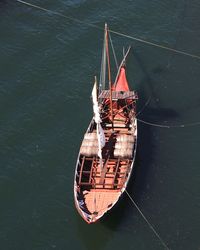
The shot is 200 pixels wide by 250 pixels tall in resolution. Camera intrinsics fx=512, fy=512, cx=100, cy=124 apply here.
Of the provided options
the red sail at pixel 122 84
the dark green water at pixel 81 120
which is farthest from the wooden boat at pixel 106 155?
the dark green water at pixel 81 120

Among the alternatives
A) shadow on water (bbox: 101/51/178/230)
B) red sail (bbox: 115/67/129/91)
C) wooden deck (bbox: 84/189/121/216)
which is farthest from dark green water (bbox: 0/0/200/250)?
red sail (bbox: 115/67/129/91)

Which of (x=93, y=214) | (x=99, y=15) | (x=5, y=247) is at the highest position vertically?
(x=99, y=15)

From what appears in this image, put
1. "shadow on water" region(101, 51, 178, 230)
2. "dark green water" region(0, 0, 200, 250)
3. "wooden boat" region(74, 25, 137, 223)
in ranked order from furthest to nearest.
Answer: "shadow on water" region(101, 51, 178, 230) → "wooden boat" region(74, 25, 137, 223) → "dark green water" region(0, 0, 200, 250)

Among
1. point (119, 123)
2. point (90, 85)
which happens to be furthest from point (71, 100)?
point (119, 123)

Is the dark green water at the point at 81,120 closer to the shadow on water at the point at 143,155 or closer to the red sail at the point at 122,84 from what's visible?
the shadow on water at the point at 143,155

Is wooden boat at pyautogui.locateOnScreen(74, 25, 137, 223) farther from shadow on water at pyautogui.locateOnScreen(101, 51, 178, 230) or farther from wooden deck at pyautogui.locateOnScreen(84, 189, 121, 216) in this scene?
shadow on water at pyautogui.locateOnScreen(101, 51, 178, 230)

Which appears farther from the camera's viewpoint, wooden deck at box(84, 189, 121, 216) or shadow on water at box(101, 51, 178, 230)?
shadow on water at box(101, 51, 178, 230)

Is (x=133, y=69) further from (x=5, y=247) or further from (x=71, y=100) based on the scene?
(x=5, y=247)

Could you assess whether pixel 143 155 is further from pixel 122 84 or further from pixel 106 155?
pixel 122 84
